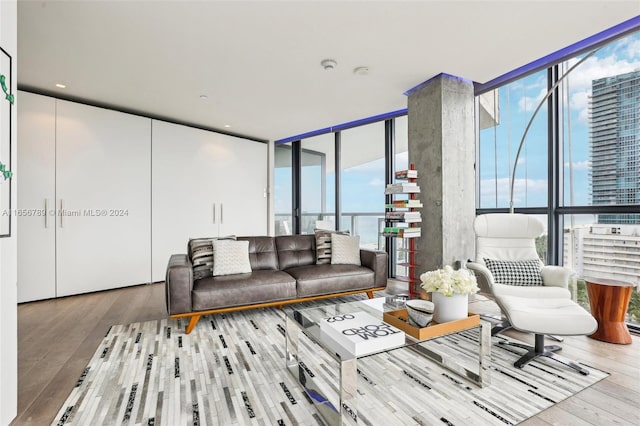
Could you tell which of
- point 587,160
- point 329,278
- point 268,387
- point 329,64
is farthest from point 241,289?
point 587,160

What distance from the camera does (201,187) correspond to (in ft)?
16.9

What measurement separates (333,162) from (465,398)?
448 cm

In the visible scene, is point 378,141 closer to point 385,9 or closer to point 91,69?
point 385,9

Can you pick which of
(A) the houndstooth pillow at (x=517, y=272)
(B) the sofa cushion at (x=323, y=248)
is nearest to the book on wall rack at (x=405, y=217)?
(B) the sofa cushion at (x=323, y=248)

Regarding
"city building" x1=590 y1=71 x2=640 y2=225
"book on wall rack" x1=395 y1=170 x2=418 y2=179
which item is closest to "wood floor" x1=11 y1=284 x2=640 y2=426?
"city building" x1=590 y1=71 x2=640 y2=225

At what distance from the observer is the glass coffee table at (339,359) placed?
1.45 meters

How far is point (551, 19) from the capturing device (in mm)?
2436

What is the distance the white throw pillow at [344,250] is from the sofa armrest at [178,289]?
1682 mm

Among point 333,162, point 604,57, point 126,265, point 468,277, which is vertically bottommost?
point 126,265

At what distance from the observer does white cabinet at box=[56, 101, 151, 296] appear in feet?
12.5

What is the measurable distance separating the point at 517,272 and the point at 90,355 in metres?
3.50

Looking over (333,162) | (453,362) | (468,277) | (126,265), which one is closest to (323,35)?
(468,277)
